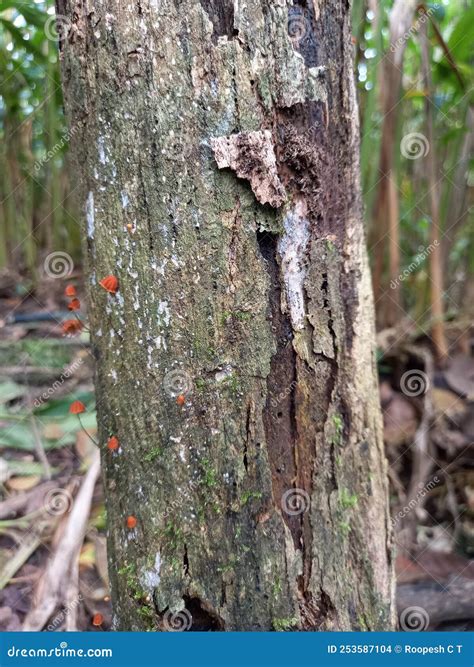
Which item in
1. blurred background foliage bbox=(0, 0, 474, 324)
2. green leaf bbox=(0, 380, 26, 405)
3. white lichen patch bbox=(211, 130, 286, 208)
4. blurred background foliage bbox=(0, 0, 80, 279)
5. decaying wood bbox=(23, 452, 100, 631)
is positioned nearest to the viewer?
white lichen patch bbox=(211, 130, 286, 208)

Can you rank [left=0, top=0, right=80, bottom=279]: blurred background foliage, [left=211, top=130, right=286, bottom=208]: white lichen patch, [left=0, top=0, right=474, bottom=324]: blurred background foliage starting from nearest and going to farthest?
[left=211, top=130, right=286, bottom=208]: white lichen patch → [left=0, top=0, right=474, bottom=324]: blurred background foliage → [left=0, top=0, right=80, bottom=279]: blurred background foliage

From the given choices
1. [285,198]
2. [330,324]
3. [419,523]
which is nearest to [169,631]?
[330,324]

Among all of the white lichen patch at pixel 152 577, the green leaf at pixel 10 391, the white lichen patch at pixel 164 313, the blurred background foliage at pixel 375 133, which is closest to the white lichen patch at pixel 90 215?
the white lichen patch at pixel 164 313

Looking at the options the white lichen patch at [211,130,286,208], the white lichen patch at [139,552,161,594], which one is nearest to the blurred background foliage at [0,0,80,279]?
the white lichen patch at [211,130,286,208]

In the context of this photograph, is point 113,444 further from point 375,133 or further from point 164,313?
point 375,133

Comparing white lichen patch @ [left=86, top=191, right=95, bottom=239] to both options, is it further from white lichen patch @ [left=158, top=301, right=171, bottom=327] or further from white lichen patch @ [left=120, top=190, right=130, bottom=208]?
white lichen patch @ [left=158, top=301, right=171, bottom=327]

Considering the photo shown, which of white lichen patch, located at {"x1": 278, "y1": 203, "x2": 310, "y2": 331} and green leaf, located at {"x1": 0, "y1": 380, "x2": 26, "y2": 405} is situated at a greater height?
white lichen patch, located at {"x1": 278, "y1": 203, "x2": 310, "y2": 331}

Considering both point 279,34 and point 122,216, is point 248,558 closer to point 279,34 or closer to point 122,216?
point 122,216

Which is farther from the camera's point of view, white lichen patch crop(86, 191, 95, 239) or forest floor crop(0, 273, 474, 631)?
forest floor crop(0, 273, 474, 631)
